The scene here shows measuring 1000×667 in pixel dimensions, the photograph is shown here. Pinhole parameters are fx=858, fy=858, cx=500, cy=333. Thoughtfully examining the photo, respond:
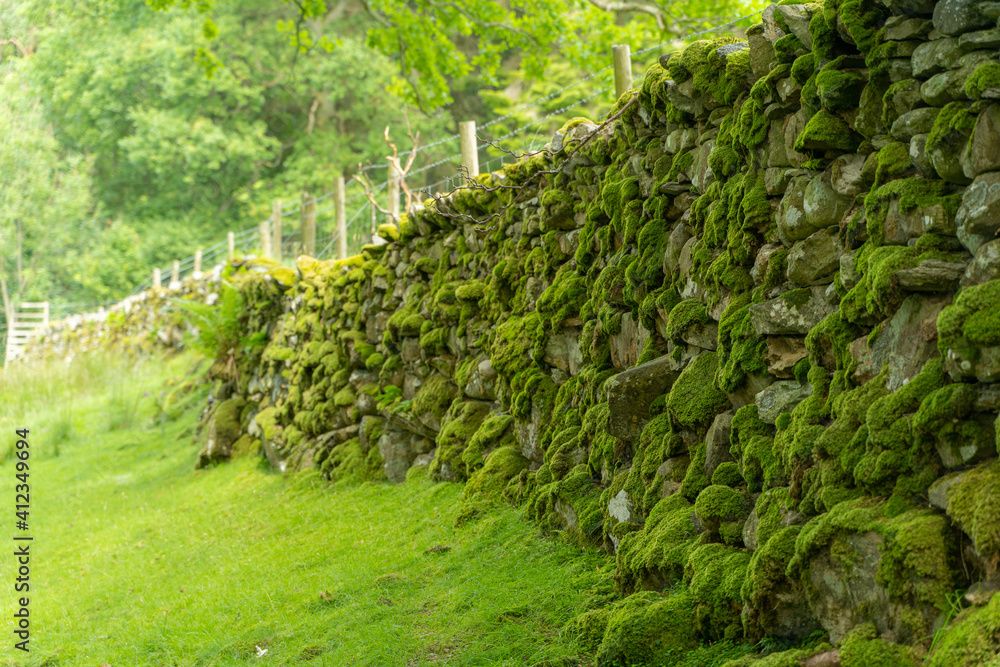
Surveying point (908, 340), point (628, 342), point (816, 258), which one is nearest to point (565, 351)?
point (628, 342)

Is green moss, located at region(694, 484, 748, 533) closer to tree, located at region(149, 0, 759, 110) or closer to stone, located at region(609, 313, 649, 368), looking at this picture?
stone, located at region(609, 313, 649, 368)

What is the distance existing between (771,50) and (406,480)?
4.78 meters

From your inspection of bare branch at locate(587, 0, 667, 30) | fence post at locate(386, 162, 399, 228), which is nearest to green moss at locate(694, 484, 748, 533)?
fence post at locate(386, 162, 399, 228)

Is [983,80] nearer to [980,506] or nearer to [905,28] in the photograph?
[905,28]

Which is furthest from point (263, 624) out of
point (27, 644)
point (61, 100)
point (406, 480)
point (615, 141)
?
point (61, 100)

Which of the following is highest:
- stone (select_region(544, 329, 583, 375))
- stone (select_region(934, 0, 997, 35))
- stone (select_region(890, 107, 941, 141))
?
stone (select_region(934, 0, 997, 35))

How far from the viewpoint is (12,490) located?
10195 millimetres

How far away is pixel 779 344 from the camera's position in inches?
132

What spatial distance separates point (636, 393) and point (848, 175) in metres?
1.59

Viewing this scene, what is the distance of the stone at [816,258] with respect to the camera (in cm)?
317

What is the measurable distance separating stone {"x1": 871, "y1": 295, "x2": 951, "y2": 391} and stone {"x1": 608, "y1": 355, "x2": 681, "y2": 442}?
1.54 m

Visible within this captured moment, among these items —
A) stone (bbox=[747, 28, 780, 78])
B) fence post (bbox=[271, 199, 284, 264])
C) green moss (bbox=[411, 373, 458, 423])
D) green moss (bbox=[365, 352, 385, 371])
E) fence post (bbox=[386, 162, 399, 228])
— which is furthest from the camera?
fence post (bbox=[271, 199, 284, 264])

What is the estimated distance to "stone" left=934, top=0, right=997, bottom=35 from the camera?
97.0 inches

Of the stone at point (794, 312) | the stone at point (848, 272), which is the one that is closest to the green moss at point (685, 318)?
the stone at point (794, 312)
